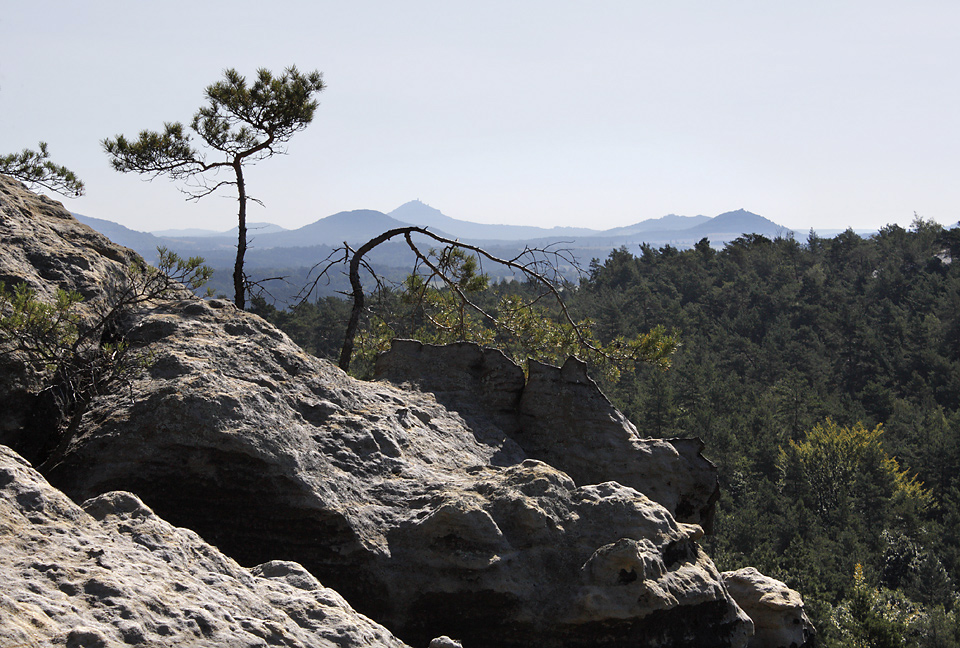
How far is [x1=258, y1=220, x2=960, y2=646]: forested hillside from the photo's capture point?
138 ft

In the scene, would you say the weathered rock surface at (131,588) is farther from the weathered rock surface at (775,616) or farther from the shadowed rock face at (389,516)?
the weathered rock surface at (775,616)

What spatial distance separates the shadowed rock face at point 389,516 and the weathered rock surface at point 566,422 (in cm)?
111

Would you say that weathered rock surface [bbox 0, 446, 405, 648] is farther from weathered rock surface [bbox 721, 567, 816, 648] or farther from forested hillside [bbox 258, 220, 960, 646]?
forested hillside [bbox 258, 220, 960, 646]

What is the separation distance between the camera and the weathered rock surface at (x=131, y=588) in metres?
2.62

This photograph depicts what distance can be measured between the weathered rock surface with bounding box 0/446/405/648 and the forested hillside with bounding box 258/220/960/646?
2943cm

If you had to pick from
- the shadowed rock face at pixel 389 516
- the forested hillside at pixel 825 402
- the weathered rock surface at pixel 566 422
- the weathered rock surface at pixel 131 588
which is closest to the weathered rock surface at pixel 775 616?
the weathered rock surface at pixel 566 422

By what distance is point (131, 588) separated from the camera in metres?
2.90

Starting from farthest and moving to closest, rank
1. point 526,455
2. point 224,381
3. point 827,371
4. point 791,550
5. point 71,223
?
point 827,371
point 791,550
point 71,223
point 526,455
point 224,381

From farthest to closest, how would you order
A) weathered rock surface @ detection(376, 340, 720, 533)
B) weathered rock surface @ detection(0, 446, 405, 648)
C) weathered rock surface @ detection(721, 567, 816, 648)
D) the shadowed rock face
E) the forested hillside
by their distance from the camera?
the forested hillside → weathered rock surface @ detection(376, 340, 720, 533) → weathered rock surface @ detection(721, 567, 816, 648) → the shadowed rock face → weathered rock surface @ detection(0, 446, 405, 648)

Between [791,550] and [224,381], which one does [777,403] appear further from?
[224,381]

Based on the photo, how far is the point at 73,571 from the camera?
9.47 feet

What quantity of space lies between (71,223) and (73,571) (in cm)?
458

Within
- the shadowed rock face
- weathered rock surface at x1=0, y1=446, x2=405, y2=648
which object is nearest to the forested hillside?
the shadowed rock face

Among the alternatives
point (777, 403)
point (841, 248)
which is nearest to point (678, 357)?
point (777, 403)
